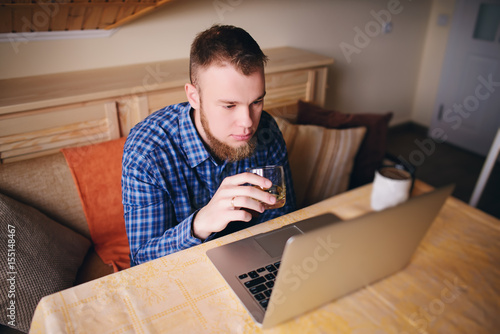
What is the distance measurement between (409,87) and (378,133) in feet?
6.00

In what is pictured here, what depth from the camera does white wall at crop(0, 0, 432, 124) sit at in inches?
62.1

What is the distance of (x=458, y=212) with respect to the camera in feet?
3.41

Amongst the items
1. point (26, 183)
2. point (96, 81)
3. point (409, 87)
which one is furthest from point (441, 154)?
point (26, 183)

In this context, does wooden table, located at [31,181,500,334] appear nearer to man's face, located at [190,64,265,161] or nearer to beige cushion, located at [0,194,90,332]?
man's face, located at [190,64,265,161]

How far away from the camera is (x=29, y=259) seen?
3.74ft

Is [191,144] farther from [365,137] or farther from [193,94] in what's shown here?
[365,137]

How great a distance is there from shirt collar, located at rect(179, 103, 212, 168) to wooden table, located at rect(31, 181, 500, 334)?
29 cm

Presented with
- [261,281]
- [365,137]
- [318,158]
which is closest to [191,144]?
[261,281]

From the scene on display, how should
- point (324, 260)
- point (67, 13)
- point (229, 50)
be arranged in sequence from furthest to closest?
point (67, 13) → point (229, 50) → point (324, 260)

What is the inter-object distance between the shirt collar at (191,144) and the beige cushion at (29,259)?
0.56 m

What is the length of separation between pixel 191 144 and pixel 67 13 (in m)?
0.86

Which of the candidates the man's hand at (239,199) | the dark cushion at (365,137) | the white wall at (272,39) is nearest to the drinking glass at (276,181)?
the man's hand at (239,199)

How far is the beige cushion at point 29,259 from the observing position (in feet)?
3.48

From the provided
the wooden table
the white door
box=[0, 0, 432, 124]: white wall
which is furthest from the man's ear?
the white door
